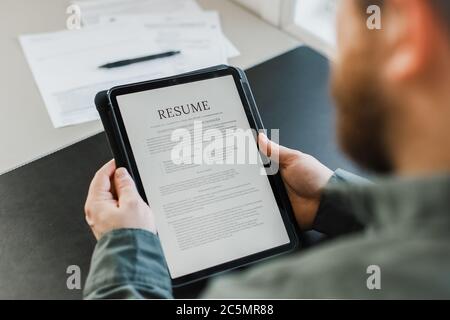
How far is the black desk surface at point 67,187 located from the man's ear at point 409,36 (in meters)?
0.36

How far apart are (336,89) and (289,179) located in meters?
0.24

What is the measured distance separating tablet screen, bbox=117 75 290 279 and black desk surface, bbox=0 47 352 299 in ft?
0.36

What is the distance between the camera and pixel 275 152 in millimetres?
749

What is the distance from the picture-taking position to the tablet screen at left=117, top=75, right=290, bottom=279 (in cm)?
68

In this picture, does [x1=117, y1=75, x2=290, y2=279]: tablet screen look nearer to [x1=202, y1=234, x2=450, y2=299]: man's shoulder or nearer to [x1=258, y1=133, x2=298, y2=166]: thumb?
[x1=258, y1=133, x2=298, y2=166]: thumb

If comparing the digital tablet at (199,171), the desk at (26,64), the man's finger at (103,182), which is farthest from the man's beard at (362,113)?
the desk at (26,64)

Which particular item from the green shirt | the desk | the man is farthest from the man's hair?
the desk

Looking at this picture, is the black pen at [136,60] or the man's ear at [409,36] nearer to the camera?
the man's ear at [409,36]

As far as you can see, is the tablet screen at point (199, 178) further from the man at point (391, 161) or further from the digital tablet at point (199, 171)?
the man at point (391, 161)

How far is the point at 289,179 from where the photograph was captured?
75cm

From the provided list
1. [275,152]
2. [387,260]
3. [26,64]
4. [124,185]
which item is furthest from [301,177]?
[26,64]

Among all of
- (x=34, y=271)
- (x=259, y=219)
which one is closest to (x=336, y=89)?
(x=259, y=219)

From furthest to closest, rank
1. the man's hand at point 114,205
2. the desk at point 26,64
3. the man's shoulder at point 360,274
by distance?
the desk at point 26,64
the man's hand at point 114,205
the man's shoulder at point 360,274

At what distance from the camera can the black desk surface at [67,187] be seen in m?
0.68
